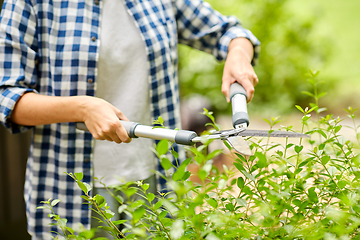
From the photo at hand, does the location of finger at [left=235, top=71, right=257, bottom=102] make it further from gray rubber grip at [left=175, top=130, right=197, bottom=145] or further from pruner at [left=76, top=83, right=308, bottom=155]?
gray rubber grip at [left=175, top=130, right=197, bottom=145]

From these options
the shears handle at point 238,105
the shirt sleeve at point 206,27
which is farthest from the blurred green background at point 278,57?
the shears handle at point 238,105

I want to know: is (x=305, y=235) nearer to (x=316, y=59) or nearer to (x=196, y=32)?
(x=196, y=32)

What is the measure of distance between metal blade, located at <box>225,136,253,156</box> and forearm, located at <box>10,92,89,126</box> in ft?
1.14

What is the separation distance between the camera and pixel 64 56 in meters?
0.81

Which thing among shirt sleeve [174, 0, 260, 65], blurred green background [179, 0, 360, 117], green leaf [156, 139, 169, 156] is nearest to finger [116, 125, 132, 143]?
green leaf [156, 139, 169, 156]

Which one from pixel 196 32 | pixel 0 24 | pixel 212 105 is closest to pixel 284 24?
pixel 212 105

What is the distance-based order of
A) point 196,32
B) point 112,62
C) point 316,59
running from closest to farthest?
point 112,62 < point 196,32 < point 316,59

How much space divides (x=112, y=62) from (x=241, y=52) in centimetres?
38

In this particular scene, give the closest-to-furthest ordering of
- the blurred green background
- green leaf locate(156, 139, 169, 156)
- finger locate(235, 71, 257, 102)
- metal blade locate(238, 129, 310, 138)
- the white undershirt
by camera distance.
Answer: green leaf locate(156, 139, 169, 156) < metal blade locate(238, 129, 310, 138) < finger locate(235, 71, 257, 102) < the white undershirt < the blurred green background

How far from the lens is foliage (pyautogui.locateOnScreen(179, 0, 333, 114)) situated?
302 centimetres

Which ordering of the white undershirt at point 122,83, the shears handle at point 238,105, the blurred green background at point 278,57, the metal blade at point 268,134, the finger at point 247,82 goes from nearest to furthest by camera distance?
the metal blade at point 268,134 → the shears handle at point 238,105 → the finger at point 247,82 → the white undershirt at point 122,83 → the blurred green background at point 278,57

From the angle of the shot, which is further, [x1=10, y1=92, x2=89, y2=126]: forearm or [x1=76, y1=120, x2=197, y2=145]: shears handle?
[x1=10, y1=92, x2=89, y2=126]: forearm

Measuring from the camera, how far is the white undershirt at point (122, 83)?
873 millimetres

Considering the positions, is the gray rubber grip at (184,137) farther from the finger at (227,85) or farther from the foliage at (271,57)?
the foliage at (271,57)
